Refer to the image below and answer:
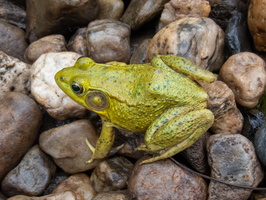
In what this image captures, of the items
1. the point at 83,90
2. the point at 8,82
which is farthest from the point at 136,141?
the point at 8,82

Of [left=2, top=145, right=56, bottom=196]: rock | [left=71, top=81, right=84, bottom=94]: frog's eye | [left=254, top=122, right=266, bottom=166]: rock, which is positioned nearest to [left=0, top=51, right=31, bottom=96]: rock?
[left=2, top=145, right=56, bottom=196]: rock

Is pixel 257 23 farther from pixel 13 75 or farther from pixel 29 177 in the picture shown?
pixel 29 177

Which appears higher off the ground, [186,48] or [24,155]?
[186,48]

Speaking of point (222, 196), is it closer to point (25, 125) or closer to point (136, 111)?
point (136, 111)

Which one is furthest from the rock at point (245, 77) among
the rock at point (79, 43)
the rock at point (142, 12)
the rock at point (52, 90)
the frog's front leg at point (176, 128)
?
the rock at point (79, 43)

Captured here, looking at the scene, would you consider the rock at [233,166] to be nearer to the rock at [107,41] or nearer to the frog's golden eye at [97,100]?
the frog's golden eye at [97,100]

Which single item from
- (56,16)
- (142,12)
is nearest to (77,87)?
(56,16)
